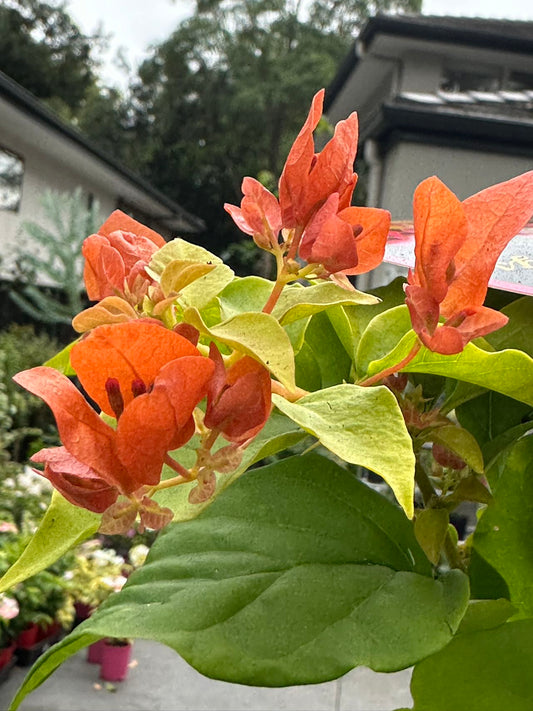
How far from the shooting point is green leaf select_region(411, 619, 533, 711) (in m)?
0.29

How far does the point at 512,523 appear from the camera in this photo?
337mm

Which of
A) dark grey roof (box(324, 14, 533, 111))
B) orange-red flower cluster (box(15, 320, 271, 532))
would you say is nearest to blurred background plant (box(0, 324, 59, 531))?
orange-red flower cluster (box(15, 320, 271, 532))

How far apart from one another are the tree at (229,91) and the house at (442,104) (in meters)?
9.35

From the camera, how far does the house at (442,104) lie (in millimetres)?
3725

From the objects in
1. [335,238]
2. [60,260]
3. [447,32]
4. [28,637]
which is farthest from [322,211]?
[60,260]

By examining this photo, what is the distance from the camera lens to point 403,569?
0.27 m

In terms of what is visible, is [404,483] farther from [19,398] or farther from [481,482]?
[19,398]

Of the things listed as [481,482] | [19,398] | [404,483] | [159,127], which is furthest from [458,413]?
[159,127]

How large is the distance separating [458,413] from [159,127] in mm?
16874

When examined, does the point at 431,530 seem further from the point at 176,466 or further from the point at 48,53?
the point at 48,53

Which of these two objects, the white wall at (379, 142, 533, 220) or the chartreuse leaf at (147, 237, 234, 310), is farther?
the white wall at (379, 142, 533, 220)

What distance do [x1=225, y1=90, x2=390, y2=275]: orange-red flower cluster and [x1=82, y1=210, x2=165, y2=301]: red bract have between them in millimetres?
42

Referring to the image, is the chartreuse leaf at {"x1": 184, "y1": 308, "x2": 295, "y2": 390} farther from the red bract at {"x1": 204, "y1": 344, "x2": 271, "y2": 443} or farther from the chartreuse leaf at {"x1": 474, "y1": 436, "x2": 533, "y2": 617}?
the chartreuse leaf at {"x1": 474, "y1": 436, "x2": 533, "y2": 617}

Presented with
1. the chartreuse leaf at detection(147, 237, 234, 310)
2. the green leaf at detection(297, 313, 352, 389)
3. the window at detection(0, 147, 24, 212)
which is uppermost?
the chartreuse leaf at detection(147, 237, 234, 310)
